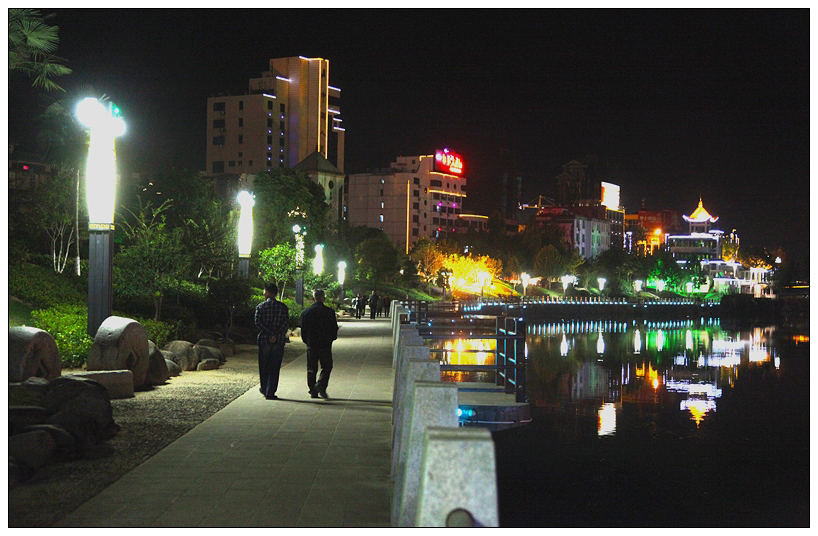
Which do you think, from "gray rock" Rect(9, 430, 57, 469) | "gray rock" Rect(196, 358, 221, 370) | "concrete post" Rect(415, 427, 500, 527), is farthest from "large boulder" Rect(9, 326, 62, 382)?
"concrete post" Rect(415, 427, 500, 527)

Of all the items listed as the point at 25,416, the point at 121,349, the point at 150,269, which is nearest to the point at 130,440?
the point at 25,416

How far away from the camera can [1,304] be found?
8383mm

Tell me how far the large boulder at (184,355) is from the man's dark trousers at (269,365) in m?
3.90

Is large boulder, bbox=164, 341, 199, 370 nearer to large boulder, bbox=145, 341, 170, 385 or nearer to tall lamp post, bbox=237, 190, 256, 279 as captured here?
large boulder, bbox=145, 341, 170, 385

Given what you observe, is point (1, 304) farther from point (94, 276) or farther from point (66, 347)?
point (66, 347)

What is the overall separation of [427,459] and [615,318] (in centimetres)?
9486

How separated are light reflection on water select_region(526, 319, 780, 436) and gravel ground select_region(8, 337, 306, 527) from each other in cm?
913

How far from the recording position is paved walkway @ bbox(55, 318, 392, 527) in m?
6.75

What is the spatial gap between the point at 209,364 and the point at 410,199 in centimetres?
12951

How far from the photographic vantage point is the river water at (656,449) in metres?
12.6

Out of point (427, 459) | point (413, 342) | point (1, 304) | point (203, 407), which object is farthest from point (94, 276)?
point (427, 459)

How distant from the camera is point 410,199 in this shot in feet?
481

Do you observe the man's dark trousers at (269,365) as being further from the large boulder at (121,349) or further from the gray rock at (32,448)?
the gray rock at (32,448)

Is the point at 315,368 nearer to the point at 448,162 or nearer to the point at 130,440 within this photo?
the point at 130,440
